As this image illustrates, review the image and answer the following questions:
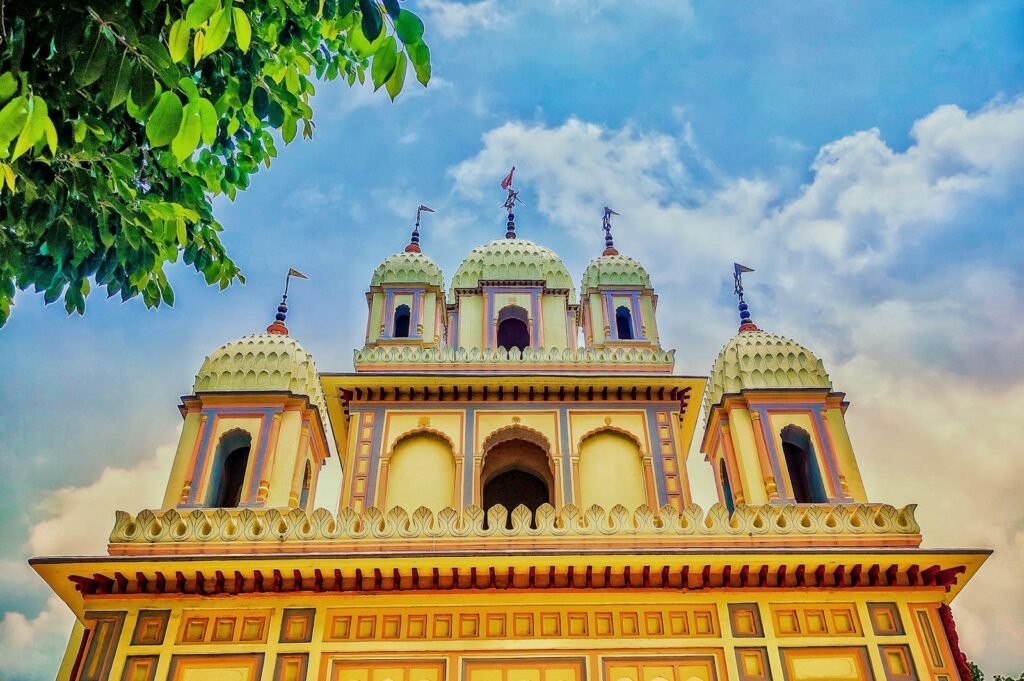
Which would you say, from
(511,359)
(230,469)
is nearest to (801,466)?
(511,359)

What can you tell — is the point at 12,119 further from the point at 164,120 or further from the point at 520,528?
the point at 520,528

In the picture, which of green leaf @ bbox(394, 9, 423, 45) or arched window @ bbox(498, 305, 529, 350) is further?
arched window @ bbox(498, 305, 529, 350)

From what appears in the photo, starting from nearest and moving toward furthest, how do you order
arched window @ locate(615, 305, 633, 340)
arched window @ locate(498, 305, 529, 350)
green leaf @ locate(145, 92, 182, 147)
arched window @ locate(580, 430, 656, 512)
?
green leaf @ locate(145, 92, 182, 147) < arched window @ locate(580, 430, 656, 512) < arched window @ locate(615, 305, 633, 340) < arched window @ locate(498, 305, 529, 350)

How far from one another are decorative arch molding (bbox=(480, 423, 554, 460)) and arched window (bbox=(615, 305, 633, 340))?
364 centimetres


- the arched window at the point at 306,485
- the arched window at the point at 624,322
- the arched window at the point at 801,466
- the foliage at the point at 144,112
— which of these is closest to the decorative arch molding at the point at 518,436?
the arched window at the point at 306,485

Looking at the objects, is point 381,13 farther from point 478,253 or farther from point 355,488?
point 478,253

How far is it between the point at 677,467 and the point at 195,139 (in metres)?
11.0

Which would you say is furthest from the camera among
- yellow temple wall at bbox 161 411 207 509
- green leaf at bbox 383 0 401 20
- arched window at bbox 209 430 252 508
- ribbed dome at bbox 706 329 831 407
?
ribbed dome at bbox 706 329 831 407

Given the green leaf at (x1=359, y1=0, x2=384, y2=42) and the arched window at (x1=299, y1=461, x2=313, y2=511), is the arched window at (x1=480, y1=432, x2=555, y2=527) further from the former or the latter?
the green leaf at (x1=359, y1=0, x2=384, y2=42)

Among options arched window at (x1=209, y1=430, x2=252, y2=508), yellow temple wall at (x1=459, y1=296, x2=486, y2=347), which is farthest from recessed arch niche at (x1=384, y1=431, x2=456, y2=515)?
yellow temple wall at (x1=459, y1=296, x2=486, y2=347)

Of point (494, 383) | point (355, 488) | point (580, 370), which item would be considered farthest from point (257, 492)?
point (580, 370)

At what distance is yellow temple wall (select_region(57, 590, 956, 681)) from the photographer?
9109 millimetres

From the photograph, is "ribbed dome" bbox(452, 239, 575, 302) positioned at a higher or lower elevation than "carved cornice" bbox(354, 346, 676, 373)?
higher

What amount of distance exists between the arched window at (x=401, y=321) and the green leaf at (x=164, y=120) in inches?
504
